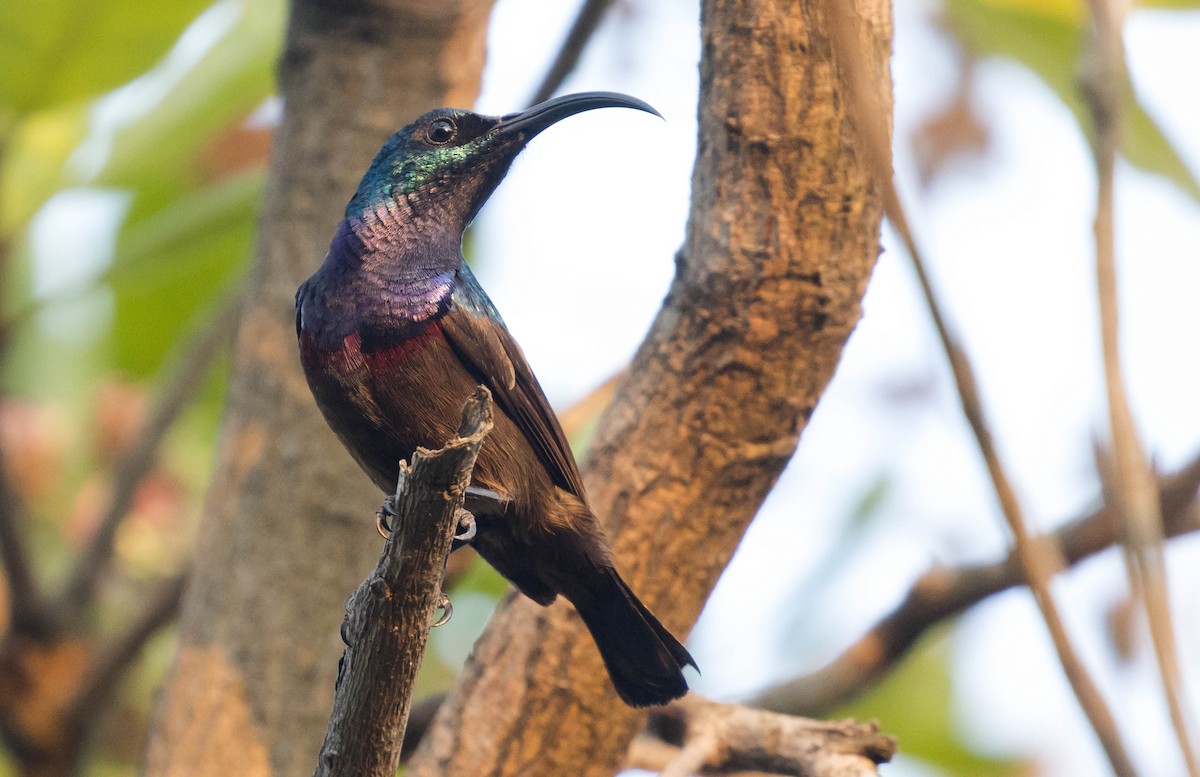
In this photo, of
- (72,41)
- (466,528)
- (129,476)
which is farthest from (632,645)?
(72,41)

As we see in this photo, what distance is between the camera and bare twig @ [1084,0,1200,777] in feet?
3.01

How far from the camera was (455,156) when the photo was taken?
2887 millimetres

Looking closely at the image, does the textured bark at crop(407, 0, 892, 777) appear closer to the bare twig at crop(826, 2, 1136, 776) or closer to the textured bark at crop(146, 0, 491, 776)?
the textured bark at crop(146, 0, 491, 776)

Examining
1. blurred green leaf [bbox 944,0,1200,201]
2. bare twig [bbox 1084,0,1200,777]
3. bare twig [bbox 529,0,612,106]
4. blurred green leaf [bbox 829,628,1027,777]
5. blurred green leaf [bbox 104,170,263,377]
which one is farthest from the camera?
blurred green leaf [bbox 829,628,1027,777]

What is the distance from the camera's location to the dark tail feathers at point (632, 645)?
268cm

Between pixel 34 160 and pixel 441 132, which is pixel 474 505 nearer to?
pixel 441 132

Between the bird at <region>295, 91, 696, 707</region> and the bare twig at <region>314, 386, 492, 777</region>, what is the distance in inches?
19.5

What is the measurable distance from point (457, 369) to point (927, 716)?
372 cm

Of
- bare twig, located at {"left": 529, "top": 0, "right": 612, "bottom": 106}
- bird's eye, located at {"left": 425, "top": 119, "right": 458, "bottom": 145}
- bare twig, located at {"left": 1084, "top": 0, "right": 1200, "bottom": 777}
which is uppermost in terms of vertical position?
bare twig, located at {"left": 529, "top": 0, "right": 612, "bottom": 106}

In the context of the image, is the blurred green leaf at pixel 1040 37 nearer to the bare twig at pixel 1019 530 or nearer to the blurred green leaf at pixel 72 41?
the blurred green leaf at pixel 72 41

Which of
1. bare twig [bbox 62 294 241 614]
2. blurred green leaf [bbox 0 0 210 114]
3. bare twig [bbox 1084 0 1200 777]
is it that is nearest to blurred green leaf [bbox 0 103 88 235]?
blurred green leaf [bbox 0 0 210 114]

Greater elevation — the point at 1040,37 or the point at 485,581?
the point at 1040,37

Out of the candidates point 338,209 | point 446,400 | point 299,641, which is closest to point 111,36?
point 338,209

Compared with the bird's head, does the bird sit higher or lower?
lower
